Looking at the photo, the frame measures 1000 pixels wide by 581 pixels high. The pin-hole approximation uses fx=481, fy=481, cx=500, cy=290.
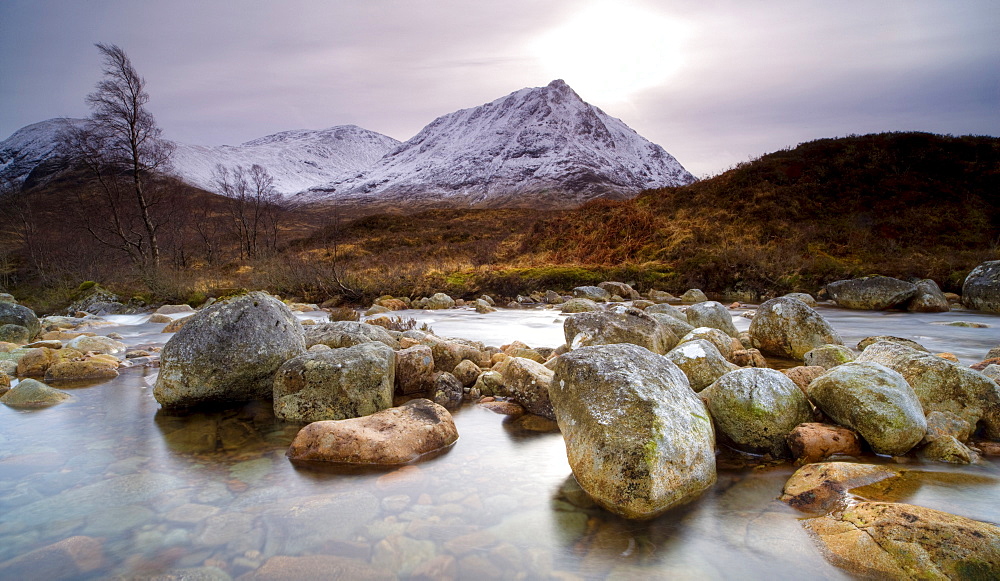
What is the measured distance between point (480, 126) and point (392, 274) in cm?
16298

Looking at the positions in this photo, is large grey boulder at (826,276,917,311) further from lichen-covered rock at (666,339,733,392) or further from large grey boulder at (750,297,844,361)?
lichen-covered rock at (666,339,733,392)

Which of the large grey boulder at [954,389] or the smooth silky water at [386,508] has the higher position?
the large grey boulder at [954,389]

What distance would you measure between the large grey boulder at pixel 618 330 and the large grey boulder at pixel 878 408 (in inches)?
111

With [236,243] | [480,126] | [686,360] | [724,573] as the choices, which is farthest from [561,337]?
[480,126]

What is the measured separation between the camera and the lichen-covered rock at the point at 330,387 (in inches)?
219

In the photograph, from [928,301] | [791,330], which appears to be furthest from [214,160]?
[791,330]

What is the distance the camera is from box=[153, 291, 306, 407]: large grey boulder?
5891mm

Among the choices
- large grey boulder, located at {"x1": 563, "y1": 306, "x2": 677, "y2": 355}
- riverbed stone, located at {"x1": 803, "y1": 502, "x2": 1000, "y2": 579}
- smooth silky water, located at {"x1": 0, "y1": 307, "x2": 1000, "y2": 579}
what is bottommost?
smooth silky water, located at {"x1": 0, "y1": 307, "x2": 1000, "y2": 579}

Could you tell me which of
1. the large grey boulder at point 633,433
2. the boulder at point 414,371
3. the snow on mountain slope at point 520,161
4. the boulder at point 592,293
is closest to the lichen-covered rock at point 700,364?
the large grey boulder at point 633,433

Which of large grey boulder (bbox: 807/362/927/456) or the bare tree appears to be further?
the bare tree

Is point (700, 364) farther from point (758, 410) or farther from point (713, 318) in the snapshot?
point (713, 318)

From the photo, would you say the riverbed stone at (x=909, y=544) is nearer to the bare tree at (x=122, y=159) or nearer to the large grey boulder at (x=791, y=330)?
the large grey boulder at (x=791, y=330)

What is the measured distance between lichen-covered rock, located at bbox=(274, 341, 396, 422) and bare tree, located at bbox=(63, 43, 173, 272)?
57.6ft

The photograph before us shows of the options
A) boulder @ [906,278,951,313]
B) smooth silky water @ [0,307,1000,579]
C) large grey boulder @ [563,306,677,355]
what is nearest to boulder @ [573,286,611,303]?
boulder @ [906,278,951,313]
